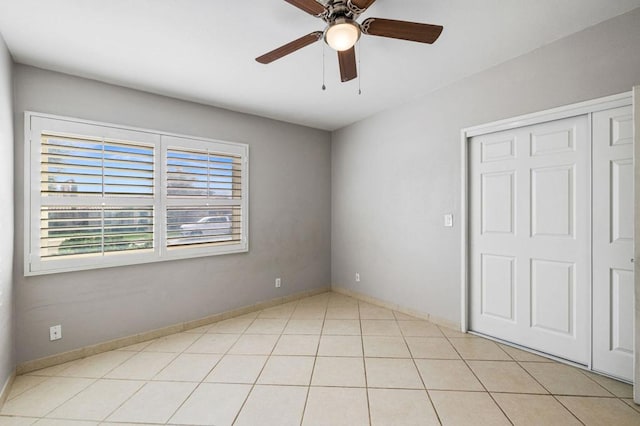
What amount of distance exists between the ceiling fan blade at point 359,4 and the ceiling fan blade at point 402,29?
6 cm

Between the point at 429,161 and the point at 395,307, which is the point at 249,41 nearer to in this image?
the point at 429,161

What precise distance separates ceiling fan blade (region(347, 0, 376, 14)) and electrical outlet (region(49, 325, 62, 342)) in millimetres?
3389

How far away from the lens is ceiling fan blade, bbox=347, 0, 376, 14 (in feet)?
5.07

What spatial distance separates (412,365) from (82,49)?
12.0ft

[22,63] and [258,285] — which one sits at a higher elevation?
[22,63]

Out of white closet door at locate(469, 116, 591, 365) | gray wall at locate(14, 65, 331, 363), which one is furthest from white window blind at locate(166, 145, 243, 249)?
white closet door at locate(469, 116, 591, 365)

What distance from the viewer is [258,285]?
12.7ft

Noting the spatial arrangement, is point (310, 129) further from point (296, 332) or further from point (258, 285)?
point (296, 332)

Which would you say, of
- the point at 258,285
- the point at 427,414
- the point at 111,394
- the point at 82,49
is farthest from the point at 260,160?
the point at 427,414

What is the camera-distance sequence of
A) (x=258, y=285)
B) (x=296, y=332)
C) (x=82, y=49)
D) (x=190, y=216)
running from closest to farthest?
(x=82, y=49)
(x=296, y=332)
(x=190, y=216)
(x=258, y=285)

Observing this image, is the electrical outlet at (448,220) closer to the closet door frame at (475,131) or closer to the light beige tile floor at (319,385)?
the closet door frame at (475,131)

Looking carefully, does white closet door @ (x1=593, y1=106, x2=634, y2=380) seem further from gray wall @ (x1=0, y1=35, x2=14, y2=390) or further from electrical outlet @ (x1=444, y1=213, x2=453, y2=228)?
gray wall @ (x1=0, y1=35, x2=14, y2=390)

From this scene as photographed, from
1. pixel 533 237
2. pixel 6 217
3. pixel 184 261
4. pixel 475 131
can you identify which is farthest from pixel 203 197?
pixel 533 237

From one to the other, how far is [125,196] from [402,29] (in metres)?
2.81
